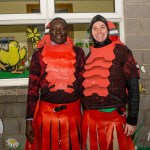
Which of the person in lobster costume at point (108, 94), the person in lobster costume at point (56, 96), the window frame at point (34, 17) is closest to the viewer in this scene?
the person in lobster costume at point (108, 94)

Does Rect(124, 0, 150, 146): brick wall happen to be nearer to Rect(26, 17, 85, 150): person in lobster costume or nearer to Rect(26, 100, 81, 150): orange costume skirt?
Rect(26, 17, 85, 150): person in lobster costume

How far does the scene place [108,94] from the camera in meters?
2.50

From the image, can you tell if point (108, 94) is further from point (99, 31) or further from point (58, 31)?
point (58, 31)

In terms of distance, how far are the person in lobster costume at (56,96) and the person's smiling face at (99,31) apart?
0.28 metres

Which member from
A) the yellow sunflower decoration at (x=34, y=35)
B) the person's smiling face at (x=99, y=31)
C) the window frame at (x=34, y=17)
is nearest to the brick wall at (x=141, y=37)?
the window frame at (x=34, y=17)

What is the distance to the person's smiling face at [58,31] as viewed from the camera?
267cm

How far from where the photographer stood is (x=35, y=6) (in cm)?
372

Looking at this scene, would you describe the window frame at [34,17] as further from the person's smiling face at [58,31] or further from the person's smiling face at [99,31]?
the person's smiling face at [99,31]

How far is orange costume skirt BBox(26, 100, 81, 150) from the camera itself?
8.61 feet

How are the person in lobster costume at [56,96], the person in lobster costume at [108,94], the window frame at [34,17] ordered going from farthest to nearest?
the window frame at [34,17] → the person in lobster costume at [56,96] → the person in lobster costume at [108,94]

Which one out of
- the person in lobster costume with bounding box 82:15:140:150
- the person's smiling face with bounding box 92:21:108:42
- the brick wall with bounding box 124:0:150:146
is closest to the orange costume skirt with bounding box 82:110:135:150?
the person in lobster costume with bounding box 82:15:140:150

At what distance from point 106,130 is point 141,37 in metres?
1.65

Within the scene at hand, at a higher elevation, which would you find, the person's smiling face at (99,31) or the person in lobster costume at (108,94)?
the person's smiling face at (99,31)

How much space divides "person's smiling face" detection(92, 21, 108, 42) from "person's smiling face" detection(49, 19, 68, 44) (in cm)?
28
